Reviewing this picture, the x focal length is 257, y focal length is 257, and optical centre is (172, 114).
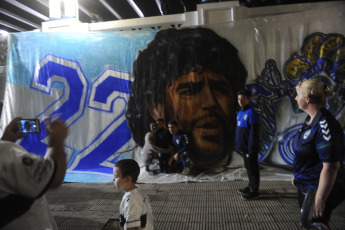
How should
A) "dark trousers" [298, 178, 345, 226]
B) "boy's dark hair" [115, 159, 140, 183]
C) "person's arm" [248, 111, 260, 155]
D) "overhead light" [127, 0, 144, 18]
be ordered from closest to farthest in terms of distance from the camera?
1. "dark trousers" [298, 178, 345, 226]
2. "boy's dark hair" [115, 159, 140, 183]
3. "person's arm" [248, 111, 260, 155]
4. "overhead light" [127, 0, 144, 18]

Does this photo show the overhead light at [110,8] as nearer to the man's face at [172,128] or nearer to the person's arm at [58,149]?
the man's face at [172,128]

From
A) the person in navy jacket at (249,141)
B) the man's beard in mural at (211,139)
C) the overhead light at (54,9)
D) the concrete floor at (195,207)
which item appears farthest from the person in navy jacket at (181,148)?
the overhead light at (54,9)

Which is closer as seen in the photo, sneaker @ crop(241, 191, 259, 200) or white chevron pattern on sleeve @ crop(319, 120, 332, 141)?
white chevron pattern on sleeve @ crop(319, 120, 332, 141)

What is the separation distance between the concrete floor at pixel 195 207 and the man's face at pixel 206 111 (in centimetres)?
80

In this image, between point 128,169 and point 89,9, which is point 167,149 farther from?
point 89,9

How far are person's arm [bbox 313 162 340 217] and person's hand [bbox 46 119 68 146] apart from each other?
159 cm

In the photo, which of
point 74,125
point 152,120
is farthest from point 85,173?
point 152,120

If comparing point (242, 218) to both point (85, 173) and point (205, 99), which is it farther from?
point (85, 173)

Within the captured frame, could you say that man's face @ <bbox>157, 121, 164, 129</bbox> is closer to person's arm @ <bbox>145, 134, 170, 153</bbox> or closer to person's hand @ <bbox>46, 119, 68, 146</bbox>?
person's arm @ <bbox>145, 134, 170, 153</bbox>

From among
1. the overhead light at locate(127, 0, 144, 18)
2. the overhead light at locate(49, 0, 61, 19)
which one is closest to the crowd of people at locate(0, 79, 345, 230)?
the overhead light at locate(49, 0, 61, 19)

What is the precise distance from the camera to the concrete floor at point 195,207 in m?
2.99

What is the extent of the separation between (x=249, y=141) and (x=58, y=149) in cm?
278

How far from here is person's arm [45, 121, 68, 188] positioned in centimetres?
126

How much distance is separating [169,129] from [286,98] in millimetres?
2283
